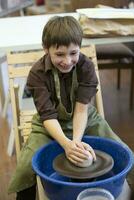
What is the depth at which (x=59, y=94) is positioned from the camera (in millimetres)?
1410

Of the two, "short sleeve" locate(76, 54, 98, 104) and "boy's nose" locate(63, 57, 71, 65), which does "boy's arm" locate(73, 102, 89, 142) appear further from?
"boy's nose" locate(63, 57, 71, 65)

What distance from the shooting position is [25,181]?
1.36m

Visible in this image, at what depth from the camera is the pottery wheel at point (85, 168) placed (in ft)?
3.73

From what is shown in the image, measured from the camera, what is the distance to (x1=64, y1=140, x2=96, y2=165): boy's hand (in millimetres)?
1178

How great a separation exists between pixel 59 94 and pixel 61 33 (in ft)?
0.87

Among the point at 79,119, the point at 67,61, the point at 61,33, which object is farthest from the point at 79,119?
the point at 61,33

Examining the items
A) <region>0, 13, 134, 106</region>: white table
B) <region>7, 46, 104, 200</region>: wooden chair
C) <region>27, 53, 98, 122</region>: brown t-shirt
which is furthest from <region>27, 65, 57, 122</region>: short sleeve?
<region>0, 13, 134, 106</region>: white table

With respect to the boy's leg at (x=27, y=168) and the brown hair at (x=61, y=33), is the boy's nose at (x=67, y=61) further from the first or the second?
the boy's leg at (x=27, y=168)

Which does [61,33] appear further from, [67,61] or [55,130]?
[55,130]

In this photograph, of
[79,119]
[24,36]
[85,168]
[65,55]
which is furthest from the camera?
[24,36]

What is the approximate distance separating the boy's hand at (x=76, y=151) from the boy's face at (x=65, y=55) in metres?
0.28

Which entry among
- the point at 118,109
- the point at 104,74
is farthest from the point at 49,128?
the point at 104,74

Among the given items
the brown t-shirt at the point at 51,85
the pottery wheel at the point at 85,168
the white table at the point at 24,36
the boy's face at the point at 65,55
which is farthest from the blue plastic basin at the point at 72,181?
the white table at the point at 24,36

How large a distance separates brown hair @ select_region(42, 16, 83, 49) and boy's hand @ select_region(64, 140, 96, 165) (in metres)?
0.35
